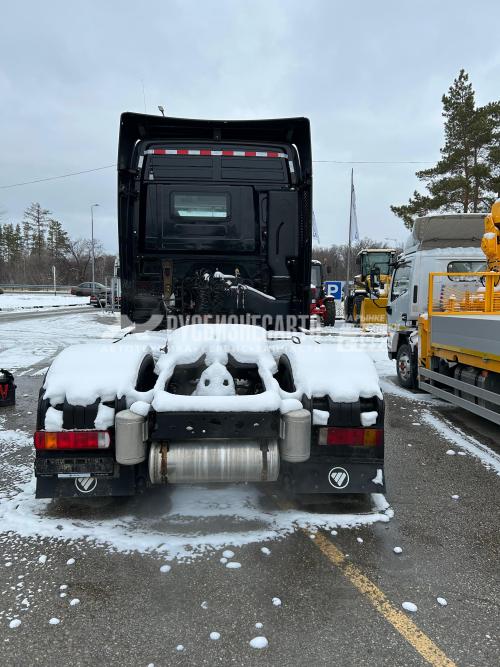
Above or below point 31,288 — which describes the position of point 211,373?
below

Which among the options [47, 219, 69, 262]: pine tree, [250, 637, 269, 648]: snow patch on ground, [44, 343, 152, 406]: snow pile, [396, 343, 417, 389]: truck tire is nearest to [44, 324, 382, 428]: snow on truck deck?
[44, 343, 152, 406]: snow pile

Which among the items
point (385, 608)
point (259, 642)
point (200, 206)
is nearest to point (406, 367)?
point (200, 206)

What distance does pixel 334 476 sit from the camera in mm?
3252

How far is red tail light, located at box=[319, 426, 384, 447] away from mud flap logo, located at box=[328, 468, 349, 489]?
7.5 inches

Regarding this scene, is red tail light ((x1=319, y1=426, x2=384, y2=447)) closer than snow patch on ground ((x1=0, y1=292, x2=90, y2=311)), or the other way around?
red tail light ((x1=319, y1=426, x2=384, y2=447))

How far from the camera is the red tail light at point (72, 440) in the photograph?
3.06m

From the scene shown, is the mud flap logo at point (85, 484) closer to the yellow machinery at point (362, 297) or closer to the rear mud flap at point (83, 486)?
the rear mud flap at point (83, 486)

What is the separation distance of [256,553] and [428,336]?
16.0ft

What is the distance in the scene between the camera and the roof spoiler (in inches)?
203

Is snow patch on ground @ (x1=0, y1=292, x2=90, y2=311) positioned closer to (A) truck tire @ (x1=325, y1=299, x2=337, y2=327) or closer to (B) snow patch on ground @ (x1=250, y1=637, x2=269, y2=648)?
(A) truck tire @ (x1=325, y1=299, x2=337, y2=327)

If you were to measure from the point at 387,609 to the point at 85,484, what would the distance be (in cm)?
198

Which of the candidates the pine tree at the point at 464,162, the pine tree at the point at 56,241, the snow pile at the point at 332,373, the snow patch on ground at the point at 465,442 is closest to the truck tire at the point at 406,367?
the snow patch on ground at the point at 465,442

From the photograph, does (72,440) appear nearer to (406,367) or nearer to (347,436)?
(347,436)

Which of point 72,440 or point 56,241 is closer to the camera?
point 72,440
